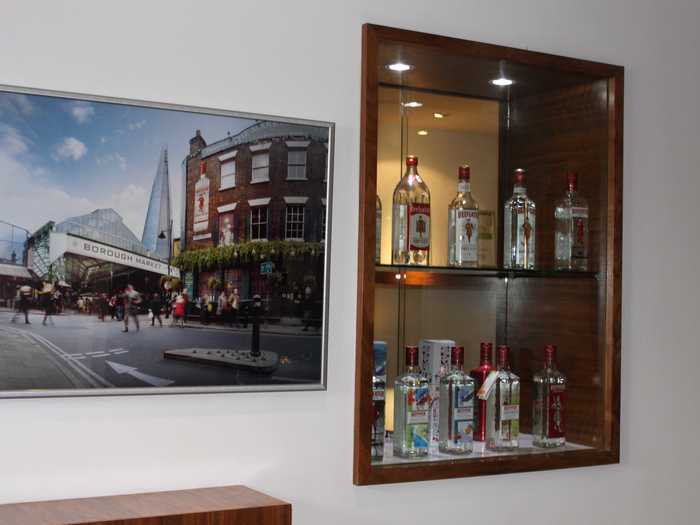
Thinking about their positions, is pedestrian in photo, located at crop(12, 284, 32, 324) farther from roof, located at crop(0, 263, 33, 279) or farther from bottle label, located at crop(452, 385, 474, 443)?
bottle label, located at crop(452, 385, 474, 443)

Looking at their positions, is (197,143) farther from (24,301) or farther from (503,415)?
(503,415)

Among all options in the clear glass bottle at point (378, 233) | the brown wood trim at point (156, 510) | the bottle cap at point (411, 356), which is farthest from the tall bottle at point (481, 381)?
the brown wood trim at point (156, 510)

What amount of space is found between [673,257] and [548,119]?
60cm

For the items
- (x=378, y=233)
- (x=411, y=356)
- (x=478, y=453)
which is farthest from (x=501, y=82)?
(x=478, y=453)

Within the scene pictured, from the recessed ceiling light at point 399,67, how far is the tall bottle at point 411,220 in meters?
0.24

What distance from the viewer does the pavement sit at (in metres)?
1.92

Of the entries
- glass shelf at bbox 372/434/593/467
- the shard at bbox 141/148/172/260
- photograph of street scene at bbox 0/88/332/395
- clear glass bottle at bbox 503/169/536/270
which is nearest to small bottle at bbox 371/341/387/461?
glass shelf at bbox 372/434/593/467

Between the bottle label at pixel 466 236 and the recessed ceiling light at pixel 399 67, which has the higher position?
the recessed ceiling light at pixel 399 67

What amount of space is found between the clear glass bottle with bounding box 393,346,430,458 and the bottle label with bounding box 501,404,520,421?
9.9 inches

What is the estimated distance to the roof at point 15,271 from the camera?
1.88 metres

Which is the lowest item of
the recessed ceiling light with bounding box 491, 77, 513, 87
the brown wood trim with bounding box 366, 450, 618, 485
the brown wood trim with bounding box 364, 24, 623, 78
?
the brown wood trim with bounding box 366, 450, 618, 485

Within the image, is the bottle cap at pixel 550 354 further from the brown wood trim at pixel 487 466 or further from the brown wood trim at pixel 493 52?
the brown wood trim at pixel 493 52

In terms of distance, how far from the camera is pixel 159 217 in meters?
2.05

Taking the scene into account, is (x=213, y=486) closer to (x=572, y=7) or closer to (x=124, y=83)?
(x=124, y=83)
